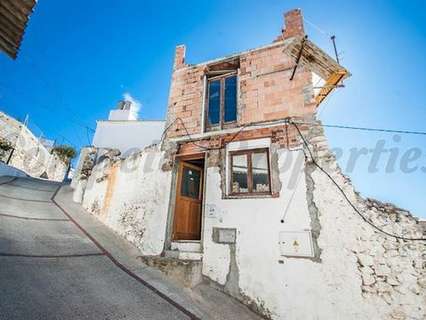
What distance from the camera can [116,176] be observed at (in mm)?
7469

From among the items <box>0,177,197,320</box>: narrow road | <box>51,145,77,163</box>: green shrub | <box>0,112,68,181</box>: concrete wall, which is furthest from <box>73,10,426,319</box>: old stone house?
<box>51,145,77,163</box>: green shrub

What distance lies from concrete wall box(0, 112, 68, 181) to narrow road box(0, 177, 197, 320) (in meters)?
17.0

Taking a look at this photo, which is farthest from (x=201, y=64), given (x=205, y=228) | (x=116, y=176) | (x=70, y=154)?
(x=70, y=154)

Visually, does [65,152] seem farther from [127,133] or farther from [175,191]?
[175,191]

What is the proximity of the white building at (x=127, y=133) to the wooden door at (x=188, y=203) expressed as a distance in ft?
25.8

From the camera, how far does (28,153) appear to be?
20.3 metres

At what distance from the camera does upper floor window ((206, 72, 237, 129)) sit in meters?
6.46

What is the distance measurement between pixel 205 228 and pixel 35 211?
5.66 m

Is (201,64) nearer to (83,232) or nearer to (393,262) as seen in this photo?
(83,232)

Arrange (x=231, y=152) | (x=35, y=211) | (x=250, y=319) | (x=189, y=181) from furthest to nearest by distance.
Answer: (x=35, y=211) → (x=189, y=181) → (x=231, y=152) → (x=250, y=319)

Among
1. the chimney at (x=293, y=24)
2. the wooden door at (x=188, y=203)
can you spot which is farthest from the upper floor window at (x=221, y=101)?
the chimney at (x=293, y=24)

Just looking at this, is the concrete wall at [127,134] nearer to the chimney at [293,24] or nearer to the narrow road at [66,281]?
the narrow road at [66,281]

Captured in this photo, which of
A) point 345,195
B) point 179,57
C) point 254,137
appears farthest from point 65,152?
point 345,195

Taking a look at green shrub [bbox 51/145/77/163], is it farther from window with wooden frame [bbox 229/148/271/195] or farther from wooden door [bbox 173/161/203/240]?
window with wooden frame [bbox 229/148/271/195]
